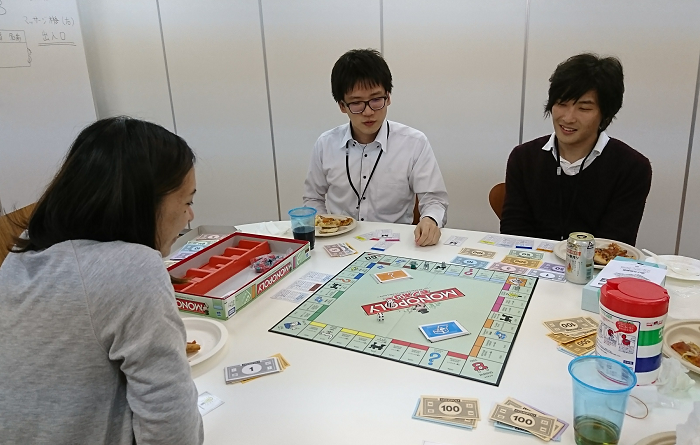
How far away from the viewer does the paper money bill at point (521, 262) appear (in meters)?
1.59

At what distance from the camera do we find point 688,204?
3.02 metres

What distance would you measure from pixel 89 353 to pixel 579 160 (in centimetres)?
192

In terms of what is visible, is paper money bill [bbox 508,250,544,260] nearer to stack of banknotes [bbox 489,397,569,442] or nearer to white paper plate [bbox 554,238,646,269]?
white paper plate [bbox 554,238,646,269]

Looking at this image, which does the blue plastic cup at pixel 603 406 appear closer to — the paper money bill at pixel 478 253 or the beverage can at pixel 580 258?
the beverage can at pixel 580 258

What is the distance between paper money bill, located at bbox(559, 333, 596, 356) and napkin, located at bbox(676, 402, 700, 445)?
13.6 inches

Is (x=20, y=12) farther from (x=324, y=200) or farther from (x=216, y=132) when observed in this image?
(x=324, y=200)

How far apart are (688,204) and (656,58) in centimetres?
91

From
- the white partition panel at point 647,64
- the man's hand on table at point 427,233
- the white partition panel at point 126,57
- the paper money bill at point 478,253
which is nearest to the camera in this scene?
the paper money bill at point 478,253

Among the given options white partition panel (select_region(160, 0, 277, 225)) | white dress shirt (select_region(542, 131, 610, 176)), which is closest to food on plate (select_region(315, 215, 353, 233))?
white dress shirt (select_region(542, 131, 610, 176))

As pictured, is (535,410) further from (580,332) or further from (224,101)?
(224,101)

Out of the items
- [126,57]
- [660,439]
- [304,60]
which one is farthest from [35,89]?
[660,439]

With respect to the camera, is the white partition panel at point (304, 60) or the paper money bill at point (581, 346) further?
the white partition panel at point (304, 60)

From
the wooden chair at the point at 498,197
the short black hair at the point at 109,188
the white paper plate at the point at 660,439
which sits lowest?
the wooden chair at the point at 498,197

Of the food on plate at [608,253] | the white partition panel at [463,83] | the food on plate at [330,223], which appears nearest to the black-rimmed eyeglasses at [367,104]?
the food on plate at [330,223]
